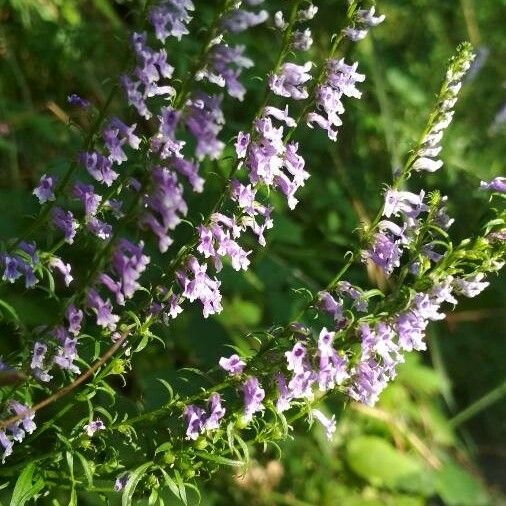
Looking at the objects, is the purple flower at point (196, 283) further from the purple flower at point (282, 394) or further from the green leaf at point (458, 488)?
the green leaf at point (458, 488)

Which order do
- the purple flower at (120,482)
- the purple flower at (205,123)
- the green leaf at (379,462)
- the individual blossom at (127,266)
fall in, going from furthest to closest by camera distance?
the green leaf at (379,462)
the purple flower at (120,482)
the individual blossom at (127,266)
the purple flower at (205,123)

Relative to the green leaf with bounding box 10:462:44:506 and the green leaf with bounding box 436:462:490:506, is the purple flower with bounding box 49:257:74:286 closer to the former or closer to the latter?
the green leaf with bounding box 10:462:44:506

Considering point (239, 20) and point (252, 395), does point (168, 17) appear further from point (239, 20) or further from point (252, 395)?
point (252, 395)

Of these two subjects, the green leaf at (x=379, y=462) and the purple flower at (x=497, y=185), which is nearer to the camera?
the purple flower at (x=497, y=185)

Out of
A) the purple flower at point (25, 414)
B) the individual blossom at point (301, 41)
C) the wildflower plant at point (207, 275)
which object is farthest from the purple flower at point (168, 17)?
the purple flower at point (25, 414)

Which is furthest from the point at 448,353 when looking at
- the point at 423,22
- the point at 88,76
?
the point at 88,76

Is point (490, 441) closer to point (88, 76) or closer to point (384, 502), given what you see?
point (384, 502)

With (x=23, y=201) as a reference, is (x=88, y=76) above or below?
above
